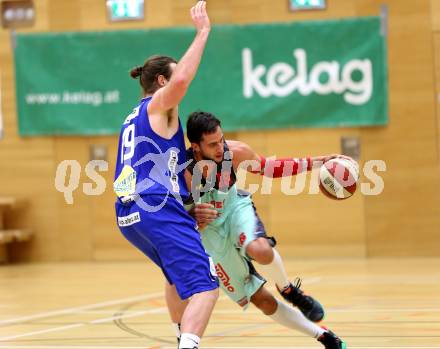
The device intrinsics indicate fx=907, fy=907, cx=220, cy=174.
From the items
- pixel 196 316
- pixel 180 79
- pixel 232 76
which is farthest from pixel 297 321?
pixel 232 76

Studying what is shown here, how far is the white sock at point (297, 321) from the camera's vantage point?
567 centimetres

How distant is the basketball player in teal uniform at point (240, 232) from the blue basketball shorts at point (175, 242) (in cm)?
78

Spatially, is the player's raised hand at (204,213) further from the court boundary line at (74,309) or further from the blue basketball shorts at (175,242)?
the court boundary line at (74,309)

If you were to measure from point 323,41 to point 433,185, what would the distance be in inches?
96.1

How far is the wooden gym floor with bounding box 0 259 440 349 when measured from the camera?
646cm

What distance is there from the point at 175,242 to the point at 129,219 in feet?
1.01

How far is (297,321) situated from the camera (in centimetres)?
567

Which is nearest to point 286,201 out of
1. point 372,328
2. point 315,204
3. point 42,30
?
point 315,204

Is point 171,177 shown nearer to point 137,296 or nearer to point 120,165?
point 120,165

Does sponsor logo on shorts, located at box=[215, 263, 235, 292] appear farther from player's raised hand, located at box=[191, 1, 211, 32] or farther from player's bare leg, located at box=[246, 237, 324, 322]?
player's raised hand, located at box=[191, 1, 211, 32]

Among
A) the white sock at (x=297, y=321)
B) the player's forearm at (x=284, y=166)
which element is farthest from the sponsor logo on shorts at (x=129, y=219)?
the white sock at (x=297, y=321)

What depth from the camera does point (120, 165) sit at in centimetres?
480

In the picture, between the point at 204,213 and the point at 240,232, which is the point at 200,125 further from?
the point at 240,232

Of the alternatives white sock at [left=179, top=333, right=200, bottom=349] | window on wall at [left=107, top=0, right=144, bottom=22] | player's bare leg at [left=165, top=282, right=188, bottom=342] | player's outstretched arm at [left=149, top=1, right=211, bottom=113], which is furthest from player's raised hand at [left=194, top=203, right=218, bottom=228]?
window on wall at [left=107, top=0, right=144, bottom=22]
